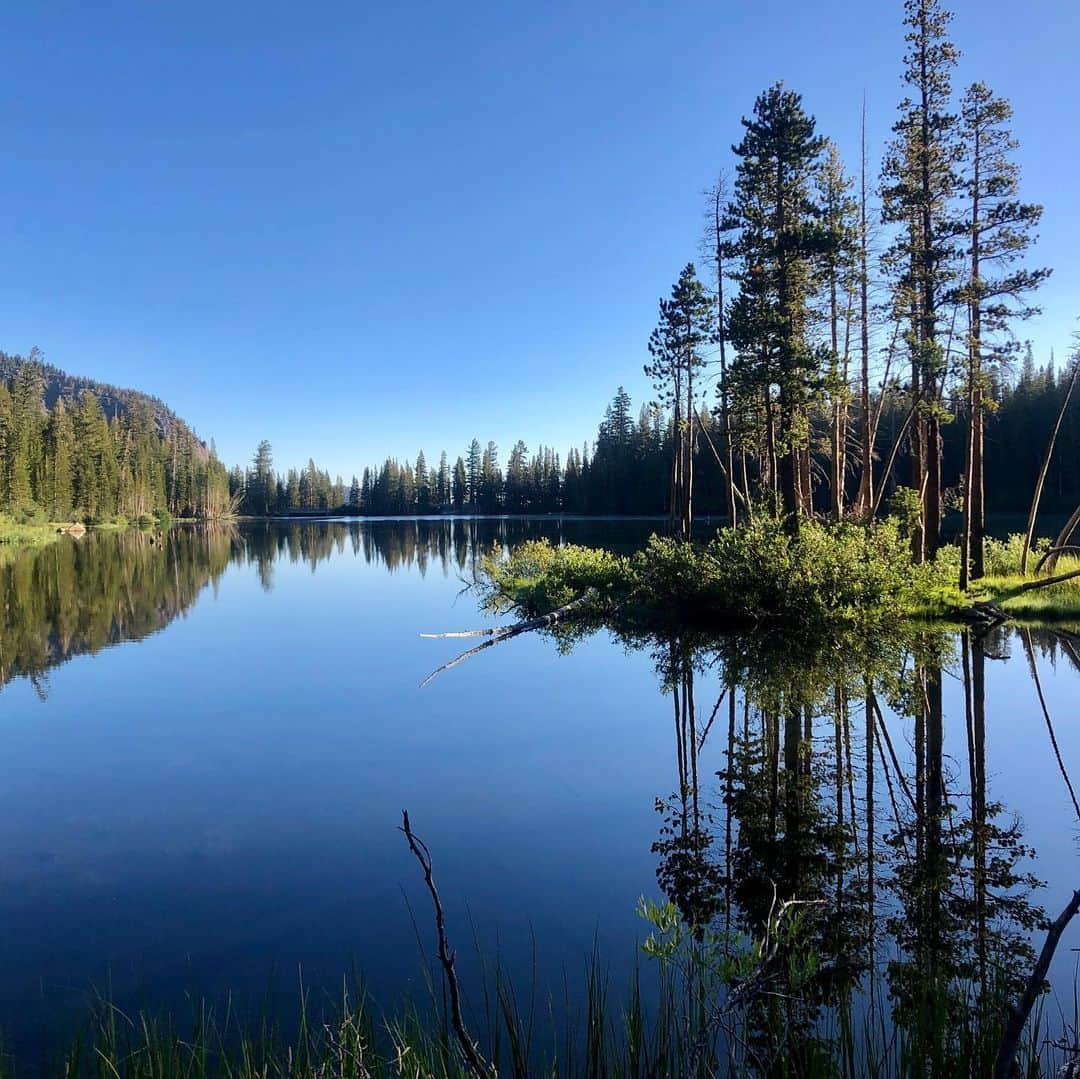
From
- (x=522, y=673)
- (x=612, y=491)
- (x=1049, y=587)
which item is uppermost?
(x=612, y=491)

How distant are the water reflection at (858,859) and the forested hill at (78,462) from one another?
227 feet

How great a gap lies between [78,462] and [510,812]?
8211cm

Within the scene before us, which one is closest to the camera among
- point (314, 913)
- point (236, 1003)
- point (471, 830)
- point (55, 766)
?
point (236, 1003)

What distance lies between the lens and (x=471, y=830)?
6.52 m

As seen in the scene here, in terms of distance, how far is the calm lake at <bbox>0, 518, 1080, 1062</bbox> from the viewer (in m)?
4.57

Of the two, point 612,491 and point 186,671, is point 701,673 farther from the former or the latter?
point 612,491

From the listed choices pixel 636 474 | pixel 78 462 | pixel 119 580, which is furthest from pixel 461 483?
pixel 119 580

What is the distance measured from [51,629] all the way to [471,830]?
16075 mm

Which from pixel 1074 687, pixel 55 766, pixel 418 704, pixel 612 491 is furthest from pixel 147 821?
pixel 612 491

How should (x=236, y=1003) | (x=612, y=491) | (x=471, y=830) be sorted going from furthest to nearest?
1. (x=612, y=491)
2. (x=471, y=830)
3. (x=236, y=1003)

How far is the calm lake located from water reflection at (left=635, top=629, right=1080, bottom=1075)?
39 millimetres

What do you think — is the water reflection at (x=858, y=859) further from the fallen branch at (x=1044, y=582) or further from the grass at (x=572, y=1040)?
the fallen branch at (x=1044, y=582)

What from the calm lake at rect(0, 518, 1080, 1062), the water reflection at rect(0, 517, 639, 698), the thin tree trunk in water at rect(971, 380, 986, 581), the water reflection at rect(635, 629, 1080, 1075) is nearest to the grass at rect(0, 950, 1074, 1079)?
the water reflection at rect(635, 629, 1080, 1075)

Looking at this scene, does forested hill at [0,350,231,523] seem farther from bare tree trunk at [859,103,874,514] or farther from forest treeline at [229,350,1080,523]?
bare tree trunk at [859,103,874,514]
